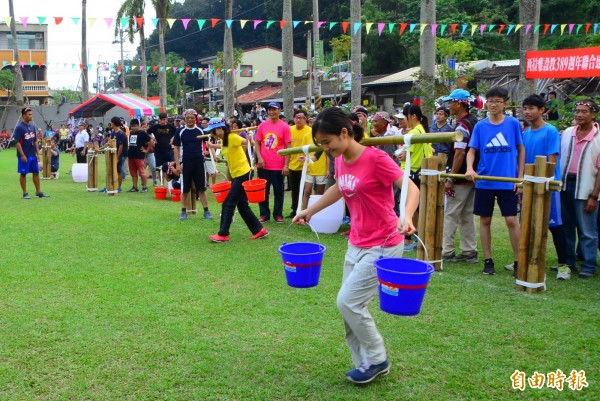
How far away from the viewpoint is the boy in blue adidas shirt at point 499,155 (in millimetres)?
6465

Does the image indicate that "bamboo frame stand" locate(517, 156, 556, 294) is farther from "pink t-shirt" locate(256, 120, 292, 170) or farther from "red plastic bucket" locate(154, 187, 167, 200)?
"red plastic bucket" locate(154, 187, 167, 200)

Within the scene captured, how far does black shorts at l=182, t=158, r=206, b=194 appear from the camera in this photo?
1067cm

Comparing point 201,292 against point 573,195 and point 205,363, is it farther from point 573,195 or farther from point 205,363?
point 573,195

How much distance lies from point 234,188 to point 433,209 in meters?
3.26

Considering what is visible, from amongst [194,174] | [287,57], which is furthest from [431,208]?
[287,57]

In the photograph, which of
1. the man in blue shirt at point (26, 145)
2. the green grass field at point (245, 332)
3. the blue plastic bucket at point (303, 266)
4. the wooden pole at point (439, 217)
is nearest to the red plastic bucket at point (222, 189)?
the green grass field at point (245, 332)

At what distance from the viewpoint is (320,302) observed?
19.3 feet

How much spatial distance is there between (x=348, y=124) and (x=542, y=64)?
10382mm

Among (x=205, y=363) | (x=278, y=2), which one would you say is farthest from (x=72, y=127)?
(x=205, y=363)

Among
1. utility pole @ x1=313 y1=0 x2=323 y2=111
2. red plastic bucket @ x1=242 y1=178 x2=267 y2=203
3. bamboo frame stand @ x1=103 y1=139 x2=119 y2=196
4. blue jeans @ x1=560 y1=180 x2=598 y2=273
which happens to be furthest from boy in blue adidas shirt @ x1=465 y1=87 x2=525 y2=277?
utility pole @ x1=313 y1=0 x2=323 y2=111

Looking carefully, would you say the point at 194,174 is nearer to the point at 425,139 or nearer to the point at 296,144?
the point at 296,144

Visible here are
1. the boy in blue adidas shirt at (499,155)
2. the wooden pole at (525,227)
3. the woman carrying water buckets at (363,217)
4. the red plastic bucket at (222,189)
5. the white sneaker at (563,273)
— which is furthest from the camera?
the red plastic bucket at (222,189)

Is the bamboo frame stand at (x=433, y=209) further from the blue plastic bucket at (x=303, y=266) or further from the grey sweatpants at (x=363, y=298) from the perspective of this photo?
the grey sweatpants at (x=363, y=298)

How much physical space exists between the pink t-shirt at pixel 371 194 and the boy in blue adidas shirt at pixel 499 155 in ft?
9.06
